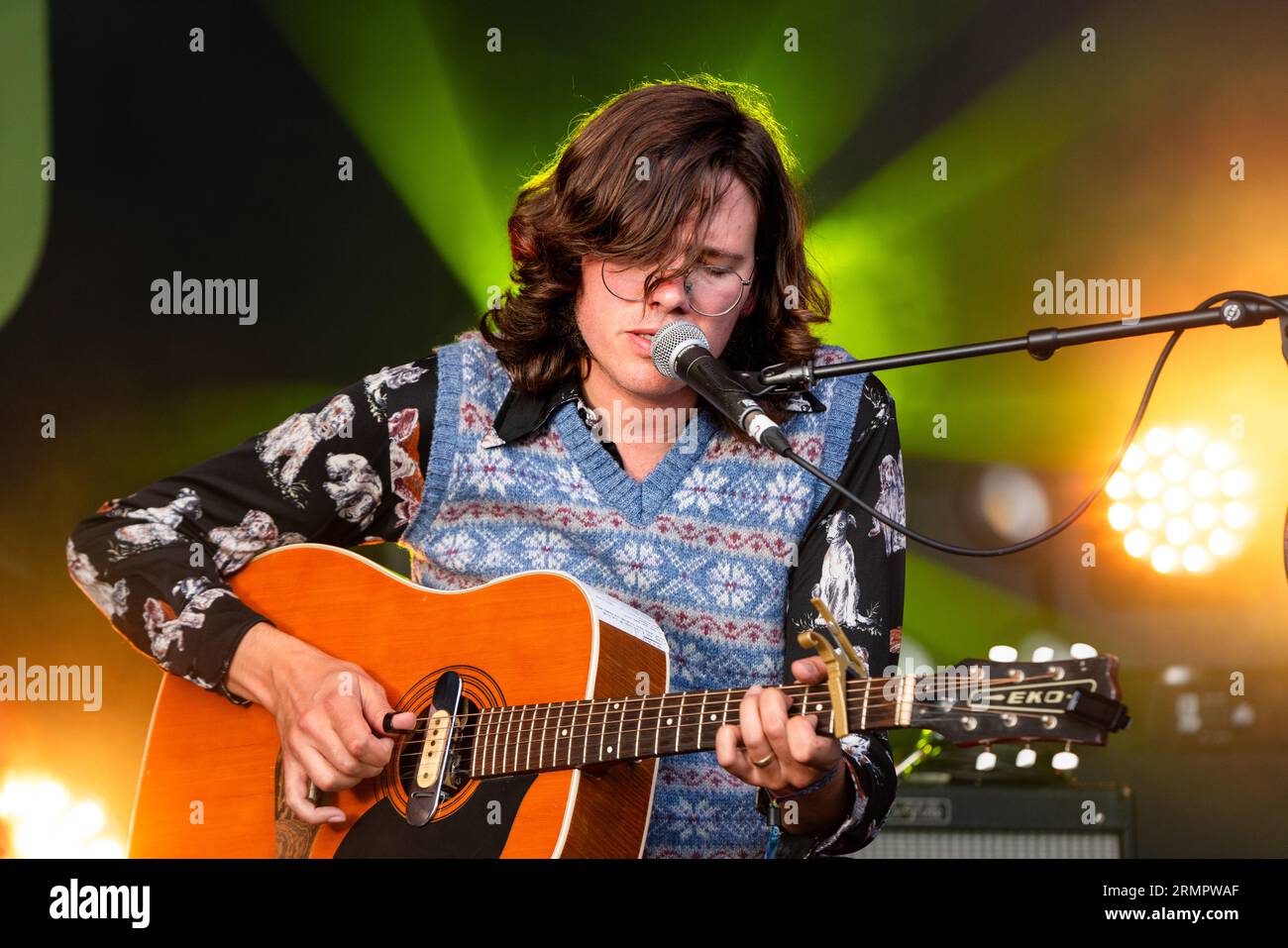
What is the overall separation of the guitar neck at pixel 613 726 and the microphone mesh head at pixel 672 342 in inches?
17.3

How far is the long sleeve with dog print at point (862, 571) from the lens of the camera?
196 cm

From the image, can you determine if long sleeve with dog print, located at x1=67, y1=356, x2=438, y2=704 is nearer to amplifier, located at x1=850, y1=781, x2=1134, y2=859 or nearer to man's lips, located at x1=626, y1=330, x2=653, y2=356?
man's lips, located at x1=626, y1=330, x2=653, y2=356

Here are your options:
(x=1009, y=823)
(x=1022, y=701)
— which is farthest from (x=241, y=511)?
(x=1009, y=823)

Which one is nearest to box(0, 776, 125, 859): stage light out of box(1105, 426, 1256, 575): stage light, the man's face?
the man's face

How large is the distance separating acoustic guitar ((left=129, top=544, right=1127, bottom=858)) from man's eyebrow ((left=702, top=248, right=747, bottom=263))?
0.57 meters

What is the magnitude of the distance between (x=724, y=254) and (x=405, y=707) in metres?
0.89

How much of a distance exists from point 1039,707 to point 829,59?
126 inches

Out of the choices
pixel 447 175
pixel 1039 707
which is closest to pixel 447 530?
pixel 1039 707

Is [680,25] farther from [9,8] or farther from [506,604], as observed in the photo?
[506,604]

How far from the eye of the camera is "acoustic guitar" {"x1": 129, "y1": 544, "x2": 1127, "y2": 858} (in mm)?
1447

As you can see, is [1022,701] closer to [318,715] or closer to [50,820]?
[318,715]

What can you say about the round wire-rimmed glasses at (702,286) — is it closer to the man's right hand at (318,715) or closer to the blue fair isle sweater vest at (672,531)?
the blue fair isle sweater vest at (672,531)

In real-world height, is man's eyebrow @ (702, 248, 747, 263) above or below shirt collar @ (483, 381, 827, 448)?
above

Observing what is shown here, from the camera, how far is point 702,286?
1996mm
